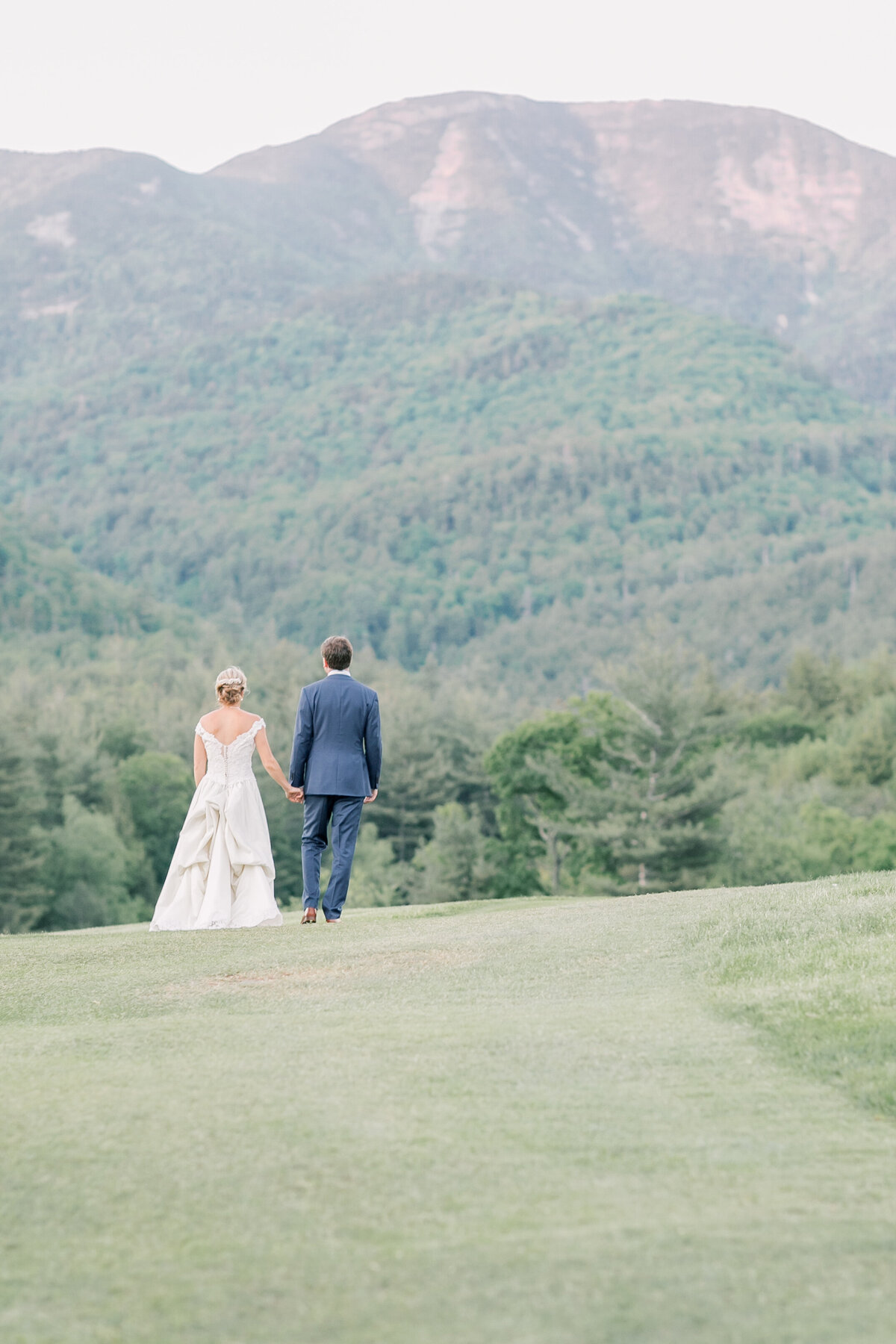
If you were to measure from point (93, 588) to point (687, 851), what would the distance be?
423ft

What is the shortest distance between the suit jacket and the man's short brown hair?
0.10m

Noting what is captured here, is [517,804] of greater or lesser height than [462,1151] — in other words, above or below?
below

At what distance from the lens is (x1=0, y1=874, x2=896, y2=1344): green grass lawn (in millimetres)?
4445

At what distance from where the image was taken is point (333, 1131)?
235 inches

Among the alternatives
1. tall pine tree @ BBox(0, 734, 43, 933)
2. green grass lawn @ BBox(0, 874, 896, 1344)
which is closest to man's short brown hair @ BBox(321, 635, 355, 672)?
green grass lawn @ BBox(0, 874, 896, 1344)

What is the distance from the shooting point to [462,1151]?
18.8ft

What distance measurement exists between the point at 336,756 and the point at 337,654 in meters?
0.92

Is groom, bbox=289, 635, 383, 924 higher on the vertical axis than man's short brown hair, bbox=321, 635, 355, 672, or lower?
lower

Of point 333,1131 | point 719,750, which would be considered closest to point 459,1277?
point 333,1131

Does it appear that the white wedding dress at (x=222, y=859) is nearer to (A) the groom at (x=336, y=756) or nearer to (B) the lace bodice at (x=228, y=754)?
(B) the lace bodice at (x=228, y=754)

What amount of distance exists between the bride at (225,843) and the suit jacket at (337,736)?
427 mm

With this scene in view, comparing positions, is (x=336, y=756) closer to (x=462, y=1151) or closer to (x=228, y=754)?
(x=228, y=754)

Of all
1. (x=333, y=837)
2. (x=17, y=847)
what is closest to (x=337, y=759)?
(x=333, y=837)

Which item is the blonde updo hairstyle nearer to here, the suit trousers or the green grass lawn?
the suit trousers
